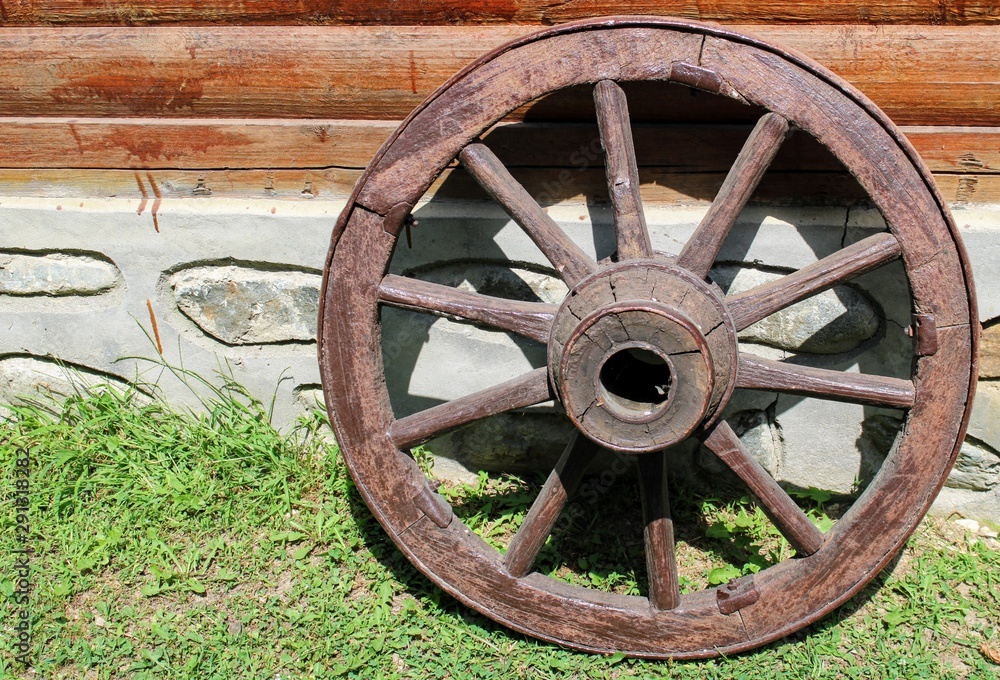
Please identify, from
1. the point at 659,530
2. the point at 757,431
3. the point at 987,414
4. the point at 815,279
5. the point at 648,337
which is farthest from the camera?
the point at 757,431

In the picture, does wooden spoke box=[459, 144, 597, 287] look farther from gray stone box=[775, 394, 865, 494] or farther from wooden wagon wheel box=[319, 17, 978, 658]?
gray stone box=[775, 394, 865, 494]

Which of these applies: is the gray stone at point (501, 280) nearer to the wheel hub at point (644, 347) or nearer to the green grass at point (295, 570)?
the wheel hub at point (644, 347)

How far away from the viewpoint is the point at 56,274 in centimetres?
247

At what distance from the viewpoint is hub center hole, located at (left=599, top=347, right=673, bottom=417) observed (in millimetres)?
1846

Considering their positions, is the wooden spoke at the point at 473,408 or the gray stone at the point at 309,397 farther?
the gray stone at the point at 309,397

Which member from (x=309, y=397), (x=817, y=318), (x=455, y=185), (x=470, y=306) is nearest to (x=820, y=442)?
(x=817, y=318)

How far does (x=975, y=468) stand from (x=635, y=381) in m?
1.04

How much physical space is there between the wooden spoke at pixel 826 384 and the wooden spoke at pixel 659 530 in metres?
0.28

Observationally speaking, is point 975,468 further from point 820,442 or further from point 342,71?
point 342,71

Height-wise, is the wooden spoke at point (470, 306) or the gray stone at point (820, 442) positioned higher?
the wooden spoke at point (470, 306)

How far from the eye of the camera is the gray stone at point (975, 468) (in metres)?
2.28

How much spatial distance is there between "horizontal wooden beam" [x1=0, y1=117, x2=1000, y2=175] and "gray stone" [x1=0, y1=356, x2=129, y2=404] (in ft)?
2.05

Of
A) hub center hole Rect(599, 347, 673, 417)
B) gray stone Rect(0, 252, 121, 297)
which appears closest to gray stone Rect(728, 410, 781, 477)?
hub center hole Rect(599, 347, 673, 417)

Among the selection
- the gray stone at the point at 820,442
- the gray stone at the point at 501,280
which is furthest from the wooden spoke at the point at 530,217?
the gray stone at the point at 820,442
